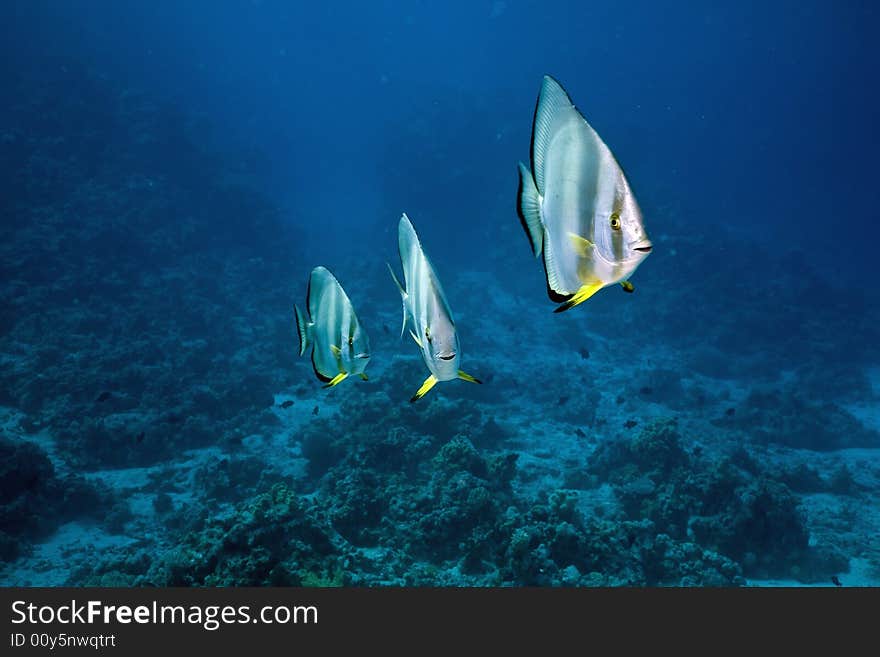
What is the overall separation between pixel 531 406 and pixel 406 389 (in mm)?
4279

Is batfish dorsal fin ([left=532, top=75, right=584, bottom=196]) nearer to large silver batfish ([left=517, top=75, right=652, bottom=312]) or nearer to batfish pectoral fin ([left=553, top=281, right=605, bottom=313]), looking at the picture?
large silver batfish ([left=517, top=75, right=652, bottom=312])

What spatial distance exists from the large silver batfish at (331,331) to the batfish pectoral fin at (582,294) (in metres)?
1.62

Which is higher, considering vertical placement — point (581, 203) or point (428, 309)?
point (428, 309)

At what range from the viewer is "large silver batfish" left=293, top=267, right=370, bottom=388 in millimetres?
2736

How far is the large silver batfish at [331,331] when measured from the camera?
2736 millimetres

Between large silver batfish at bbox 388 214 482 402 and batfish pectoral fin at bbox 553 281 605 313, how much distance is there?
589 mm

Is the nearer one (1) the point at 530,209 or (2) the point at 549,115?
(2) the point at 549,115

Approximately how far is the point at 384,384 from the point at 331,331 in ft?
34.6

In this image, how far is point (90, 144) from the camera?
82.0 feet

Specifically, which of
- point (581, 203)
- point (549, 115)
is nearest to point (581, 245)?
point (581, 203)

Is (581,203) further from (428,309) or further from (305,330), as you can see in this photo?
(305,330)

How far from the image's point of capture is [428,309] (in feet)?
6.13

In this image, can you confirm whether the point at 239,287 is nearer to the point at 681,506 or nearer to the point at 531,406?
the point at 531,406

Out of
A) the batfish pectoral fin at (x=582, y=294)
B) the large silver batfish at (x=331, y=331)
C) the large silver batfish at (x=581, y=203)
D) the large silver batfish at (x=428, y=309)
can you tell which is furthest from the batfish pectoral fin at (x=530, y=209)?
the large silver batfish at (x=331, y=331)
